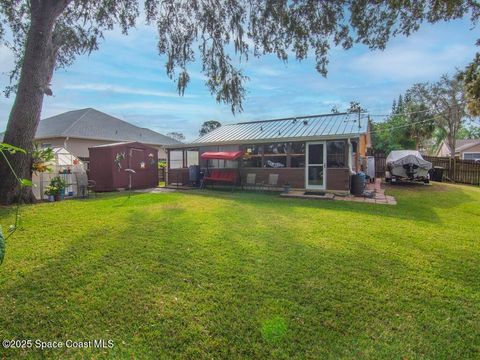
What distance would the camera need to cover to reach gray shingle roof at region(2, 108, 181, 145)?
18.9m

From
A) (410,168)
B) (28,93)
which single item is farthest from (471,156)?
(28,93)

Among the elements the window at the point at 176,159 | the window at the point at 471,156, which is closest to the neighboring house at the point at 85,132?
the window at the point at 176,159

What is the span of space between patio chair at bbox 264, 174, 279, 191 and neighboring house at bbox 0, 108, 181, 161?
7339 mm

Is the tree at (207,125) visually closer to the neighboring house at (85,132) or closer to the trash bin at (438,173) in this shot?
the neighboring house at (85,132)

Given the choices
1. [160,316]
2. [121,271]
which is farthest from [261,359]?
[121,271]

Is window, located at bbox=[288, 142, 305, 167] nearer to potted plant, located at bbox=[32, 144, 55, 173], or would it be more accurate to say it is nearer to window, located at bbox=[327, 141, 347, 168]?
window, located at bbox=[327, 141, 347, 168]

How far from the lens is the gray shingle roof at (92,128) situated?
1887cm

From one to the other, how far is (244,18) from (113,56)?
5426mm

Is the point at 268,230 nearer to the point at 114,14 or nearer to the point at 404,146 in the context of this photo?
the point at 114,14

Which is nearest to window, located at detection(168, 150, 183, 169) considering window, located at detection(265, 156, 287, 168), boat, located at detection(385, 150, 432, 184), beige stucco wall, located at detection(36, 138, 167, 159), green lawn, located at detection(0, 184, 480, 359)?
window, located at detection(265, 156, 287, 168)

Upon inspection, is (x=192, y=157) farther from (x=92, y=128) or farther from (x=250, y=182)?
(x=92, y=128)

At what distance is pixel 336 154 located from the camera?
10938 mm

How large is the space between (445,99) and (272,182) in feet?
84.1

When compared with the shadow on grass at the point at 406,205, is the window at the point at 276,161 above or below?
above
